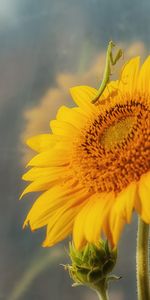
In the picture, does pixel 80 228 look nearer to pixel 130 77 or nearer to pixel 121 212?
pixel 121 212

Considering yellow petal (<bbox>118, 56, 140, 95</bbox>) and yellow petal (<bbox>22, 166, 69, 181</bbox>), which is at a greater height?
yellow petal (<bbox>118, 56, 140, 95</bbox>)

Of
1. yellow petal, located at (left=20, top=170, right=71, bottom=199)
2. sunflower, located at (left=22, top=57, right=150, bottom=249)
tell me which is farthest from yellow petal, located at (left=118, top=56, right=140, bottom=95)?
yellow petal, located at (left=20, top=170, right=71, bottom=199)

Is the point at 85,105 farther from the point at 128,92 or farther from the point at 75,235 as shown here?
the point at 75,235

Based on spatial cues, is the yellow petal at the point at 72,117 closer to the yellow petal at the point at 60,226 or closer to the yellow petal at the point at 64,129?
the yellow petal at the point at 64,129

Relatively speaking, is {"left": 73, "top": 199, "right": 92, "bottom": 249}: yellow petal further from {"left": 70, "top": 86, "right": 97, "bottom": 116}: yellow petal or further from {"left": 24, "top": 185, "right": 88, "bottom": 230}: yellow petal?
{"left": 70, "top": 86, "right": 97, "bottom": 116}: yellow petal

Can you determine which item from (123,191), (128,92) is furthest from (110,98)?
(123,191)

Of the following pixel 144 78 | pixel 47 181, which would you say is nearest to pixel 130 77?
pixel 144 78
